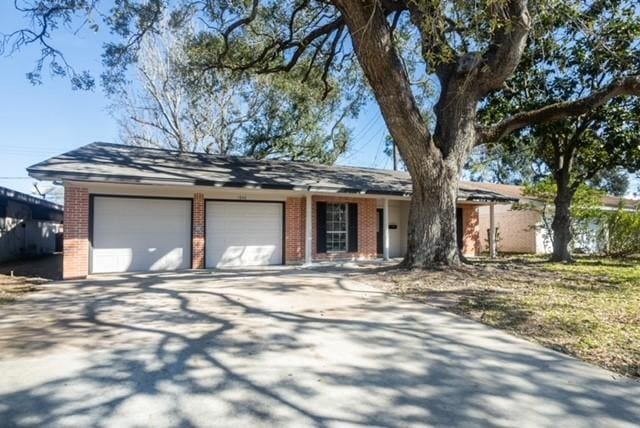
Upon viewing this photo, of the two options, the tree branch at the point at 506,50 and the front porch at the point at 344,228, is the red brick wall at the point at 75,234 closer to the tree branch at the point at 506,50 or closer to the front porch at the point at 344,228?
the front porch at the point at 344,228

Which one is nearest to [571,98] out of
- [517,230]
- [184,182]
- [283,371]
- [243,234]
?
[517,230]

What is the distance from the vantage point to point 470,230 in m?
16.8

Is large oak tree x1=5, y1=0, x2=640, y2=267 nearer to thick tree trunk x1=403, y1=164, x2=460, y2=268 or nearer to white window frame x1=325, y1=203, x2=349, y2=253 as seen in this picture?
thick tree trunk x1=403, y1=164, x2=460, y2=268

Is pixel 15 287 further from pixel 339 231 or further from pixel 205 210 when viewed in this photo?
pixel 339 231

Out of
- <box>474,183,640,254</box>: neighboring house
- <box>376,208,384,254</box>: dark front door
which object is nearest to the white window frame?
<box>376,208,384,254</box>: dark front door

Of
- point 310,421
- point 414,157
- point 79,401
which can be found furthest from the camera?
point 414,157

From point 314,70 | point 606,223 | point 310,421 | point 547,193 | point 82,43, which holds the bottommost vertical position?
point 310,421

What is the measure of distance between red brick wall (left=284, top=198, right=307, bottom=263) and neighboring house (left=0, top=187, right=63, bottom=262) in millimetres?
Answer: 9542

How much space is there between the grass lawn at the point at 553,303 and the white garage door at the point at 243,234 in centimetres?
461

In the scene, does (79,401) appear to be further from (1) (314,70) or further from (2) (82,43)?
(1) (314,70)

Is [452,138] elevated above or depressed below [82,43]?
below

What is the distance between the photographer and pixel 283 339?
186 inches

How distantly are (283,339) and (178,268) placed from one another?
7.28 metres

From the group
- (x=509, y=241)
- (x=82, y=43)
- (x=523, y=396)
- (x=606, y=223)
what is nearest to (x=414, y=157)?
(x=523, y=396)
